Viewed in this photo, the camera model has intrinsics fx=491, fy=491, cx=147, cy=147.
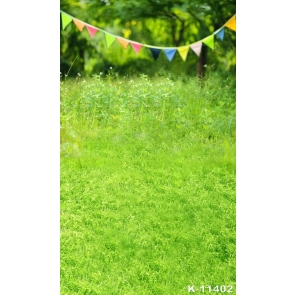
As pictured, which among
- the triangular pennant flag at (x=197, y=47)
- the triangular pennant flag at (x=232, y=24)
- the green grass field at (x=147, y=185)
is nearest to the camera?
the green grass field at (x=147, y=185)

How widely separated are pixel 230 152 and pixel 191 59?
959mm

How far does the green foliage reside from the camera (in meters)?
4.59

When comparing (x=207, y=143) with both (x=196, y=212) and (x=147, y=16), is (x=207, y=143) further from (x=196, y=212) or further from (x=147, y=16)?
(x=147, y=16)

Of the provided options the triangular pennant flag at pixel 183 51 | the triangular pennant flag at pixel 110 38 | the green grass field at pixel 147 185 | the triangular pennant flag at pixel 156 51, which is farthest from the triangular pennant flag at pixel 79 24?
the triangular pennant flag at pixel 183 51

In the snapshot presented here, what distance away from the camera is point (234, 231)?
442cm

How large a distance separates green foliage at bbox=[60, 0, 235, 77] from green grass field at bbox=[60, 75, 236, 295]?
15 cm

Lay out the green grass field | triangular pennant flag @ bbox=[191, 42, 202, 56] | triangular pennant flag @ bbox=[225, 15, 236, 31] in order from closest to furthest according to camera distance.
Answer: the green grass field < triangular pennant flag @ bbox=[225, 15, 236, 31] < triangular pennant flag @ bbox=[191, 42, 202, 56]

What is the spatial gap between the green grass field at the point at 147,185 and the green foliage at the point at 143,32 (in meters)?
0.15

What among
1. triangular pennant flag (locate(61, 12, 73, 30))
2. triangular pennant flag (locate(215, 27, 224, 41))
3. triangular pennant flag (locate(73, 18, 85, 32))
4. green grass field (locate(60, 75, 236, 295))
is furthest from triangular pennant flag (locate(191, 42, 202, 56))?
triangular pennant flag (locate(61, 12, 73, 30))

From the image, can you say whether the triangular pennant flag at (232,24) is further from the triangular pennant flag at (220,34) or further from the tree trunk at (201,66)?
the tree trunk at (201,66)

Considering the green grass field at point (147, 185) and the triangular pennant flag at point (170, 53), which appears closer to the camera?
the green grass field at point (147, 185)

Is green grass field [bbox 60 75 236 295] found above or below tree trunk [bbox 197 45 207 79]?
below

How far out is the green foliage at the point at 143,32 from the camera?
4590 millimetres

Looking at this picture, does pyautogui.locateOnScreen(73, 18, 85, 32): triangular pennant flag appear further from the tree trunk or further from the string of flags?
Result: the tree trunk
